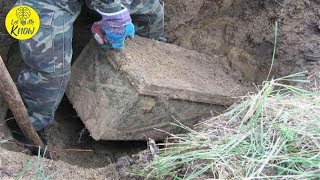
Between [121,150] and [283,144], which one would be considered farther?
[121,150]

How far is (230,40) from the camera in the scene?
3.98 m

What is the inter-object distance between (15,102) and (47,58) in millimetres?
362

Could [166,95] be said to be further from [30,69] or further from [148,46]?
[30,69]

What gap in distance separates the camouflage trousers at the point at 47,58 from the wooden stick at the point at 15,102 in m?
0.21

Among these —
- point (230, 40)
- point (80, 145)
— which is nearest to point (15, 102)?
point (80, 145)

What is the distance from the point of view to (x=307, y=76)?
3.48 m

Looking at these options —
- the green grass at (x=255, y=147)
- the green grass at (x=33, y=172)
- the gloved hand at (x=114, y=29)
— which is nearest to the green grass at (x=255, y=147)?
the green grass at (x=255, y=147)

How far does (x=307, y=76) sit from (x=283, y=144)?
1.43 m

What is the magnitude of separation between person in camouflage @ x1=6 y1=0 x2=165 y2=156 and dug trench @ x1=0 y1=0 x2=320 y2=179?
0.42m

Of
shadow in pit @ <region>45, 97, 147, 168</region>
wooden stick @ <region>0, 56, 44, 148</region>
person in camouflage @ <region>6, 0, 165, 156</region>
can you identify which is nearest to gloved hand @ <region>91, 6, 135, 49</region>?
person in camouflage @ <region>6, 0, 165, 156</region>

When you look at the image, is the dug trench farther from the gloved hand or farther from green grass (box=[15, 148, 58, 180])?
green grass (box=[15, 148, 58, 180])

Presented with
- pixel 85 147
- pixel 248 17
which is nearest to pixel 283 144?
pixel 85 147

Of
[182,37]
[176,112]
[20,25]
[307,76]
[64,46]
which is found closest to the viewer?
[20,25]

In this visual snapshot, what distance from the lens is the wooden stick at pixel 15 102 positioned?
254cm
